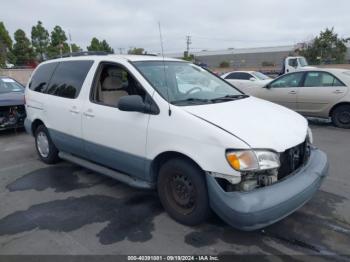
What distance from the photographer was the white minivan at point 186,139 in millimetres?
2900

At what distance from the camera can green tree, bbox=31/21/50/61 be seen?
142 ft

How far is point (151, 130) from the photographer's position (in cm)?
347

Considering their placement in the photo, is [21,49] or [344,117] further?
[21,49]

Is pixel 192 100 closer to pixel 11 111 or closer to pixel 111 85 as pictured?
pixel 111 85

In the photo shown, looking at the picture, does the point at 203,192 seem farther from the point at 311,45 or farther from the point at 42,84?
the point at 311,45

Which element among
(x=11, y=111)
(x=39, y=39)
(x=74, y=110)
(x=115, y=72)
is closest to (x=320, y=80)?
(x=115, y=72)

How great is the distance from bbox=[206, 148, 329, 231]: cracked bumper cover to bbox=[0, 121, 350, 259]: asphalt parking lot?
385mm

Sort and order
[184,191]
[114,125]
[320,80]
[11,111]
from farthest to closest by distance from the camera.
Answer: [320,80], [11,111], [114,125], [184,191]

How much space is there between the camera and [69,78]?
15.9 ft

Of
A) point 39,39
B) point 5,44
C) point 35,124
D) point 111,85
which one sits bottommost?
point 35,124

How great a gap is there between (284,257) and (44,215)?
261 cm

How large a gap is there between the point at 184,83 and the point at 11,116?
17.8ft

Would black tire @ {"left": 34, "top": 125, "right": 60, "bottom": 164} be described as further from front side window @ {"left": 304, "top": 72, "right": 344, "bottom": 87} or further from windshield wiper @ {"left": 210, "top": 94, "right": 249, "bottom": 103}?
front side window @ {"left": 304, "top": 72, "right": 344, "bottom": 87}

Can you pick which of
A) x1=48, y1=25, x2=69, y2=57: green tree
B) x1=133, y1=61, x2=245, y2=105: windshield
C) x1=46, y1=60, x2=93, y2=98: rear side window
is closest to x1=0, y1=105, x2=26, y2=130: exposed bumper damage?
x1=46, y1=60, x2=93, y2=98: rear side window
